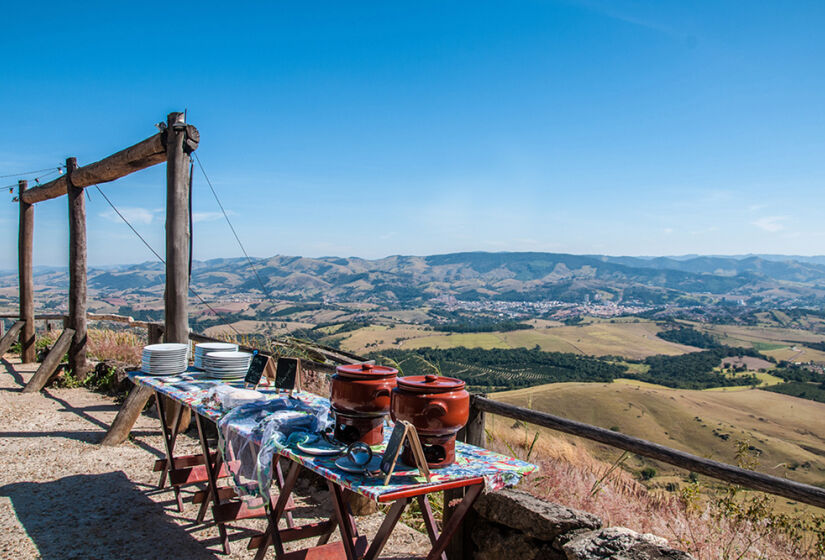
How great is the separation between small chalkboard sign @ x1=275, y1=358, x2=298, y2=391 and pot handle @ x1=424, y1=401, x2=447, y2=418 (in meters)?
1.50

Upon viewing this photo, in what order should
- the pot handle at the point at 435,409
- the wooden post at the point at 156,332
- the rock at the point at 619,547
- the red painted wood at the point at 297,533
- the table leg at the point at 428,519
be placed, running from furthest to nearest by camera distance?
1. the wooden post at the point at 156,332
2. the red painted wood at the point at 297,533
3. the table leg at the point at 428,519
4. the rock at the point at 619,547
5. the pot handle at the point at 435,409

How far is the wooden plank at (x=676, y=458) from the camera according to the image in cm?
222

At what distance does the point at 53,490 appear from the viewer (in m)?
4.15

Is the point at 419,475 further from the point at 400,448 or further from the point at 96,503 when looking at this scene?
the point at 96,503

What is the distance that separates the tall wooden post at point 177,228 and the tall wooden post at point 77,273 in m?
2.78

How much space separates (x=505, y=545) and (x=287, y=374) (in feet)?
5.19

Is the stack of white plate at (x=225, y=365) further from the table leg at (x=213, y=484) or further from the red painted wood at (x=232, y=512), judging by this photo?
the red painted wood at (x=232, y=512)

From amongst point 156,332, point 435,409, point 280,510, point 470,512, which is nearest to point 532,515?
point 470,512

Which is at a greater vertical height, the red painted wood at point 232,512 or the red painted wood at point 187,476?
the red painted wood at point 232,512

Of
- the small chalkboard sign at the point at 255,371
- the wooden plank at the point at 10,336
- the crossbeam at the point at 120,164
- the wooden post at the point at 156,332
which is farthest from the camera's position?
the wooden plank at the point at 10,336

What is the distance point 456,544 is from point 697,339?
96.0 meters

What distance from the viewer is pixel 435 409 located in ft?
6.35

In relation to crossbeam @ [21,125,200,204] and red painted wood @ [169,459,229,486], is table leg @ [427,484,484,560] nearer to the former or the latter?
red painted wood @ [169,459,229,486]

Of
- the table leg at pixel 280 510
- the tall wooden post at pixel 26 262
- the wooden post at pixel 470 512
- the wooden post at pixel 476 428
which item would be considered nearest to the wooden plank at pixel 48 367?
the tall wooden post at pixel 26 262
